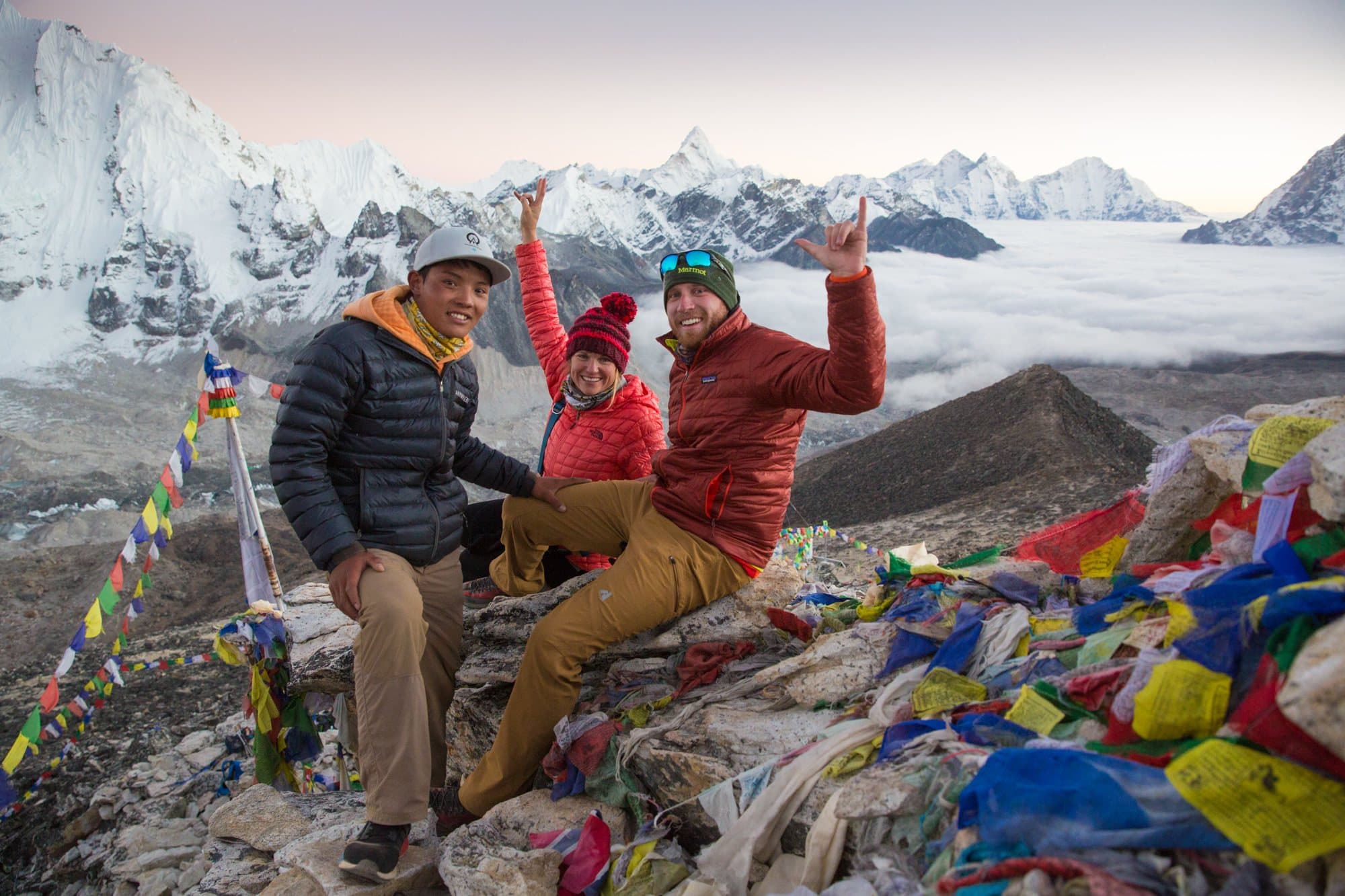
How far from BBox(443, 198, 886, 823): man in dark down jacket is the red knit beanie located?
61cm

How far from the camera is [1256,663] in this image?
2156 mm

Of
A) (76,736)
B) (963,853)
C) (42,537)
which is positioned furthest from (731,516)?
(42,537)

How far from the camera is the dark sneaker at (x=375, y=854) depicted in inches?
137

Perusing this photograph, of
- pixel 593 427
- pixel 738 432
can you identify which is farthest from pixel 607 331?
pixel 738 432

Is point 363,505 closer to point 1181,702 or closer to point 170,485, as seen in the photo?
point 1181,702

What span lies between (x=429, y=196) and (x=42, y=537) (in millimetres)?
139869

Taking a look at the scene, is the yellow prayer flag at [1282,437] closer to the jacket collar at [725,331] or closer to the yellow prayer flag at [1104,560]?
the yellow prayer flag at [1104,560]

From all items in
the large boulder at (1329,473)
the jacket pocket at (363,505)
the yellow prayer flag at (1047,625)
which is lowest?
the yellow prayer flag at (1047,625)

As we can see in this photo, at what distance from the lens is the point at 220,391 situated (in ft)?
25.4

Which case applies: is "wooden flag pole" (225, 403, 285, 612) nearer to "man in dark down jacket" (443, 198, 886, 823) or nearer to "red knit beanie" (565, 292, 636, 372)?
"man in dark down jacket" (443, 198, 886, 823)

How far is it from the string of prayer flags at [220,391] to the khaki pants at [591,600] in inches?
A: 187

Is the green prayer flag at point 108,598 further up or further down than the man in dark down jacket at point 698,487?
further down

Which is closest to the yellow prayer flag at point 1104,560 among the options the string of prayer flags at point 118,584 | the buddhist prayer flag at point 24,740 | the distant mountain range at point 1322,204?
the string of prayer flags at point 118,584

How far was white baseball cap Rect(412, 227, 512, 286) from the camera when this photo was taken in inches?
156
